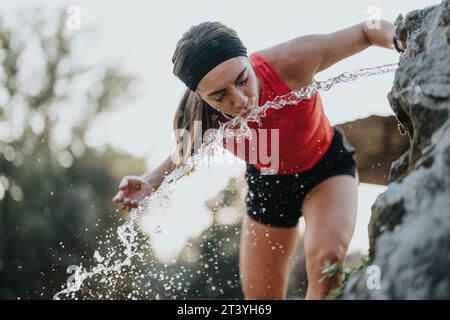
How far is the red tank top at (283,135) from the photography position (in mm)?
3648

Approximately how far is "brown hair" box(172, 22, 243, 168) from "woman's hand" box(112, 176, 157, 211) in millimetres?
340

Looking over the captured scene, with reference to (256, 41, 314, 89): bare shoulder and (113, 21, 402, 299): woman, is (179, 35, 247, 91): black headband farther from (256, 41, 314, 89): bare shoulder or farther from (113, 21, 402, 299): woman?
(256, 41, 314, 89): bare shoulder

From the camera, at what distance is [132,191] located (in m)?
3.88

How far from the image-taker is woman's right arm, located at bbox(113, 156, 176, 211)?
381 cm

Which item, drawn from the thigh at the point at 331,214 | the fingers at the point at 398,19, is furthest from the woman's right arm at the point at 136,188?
the fingers at the point at 398,19

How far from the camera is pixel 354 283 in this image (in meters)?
2.19

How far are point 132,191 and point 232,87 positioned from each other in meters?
1.03

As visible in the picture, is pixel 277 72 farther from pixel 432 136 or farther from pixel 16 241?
pixel 16 241

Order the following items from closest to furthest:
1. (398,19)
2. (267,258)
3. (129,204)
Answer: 1. (398,19)
2. (129,204)
3. (267,258)

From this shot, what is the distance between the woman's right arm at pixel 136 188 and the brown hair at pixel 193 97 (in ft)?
0.85

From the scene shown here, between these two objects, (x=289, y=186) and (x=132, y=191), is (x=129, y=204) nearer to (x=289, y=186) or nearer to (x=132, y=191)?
(x=132, y=191)

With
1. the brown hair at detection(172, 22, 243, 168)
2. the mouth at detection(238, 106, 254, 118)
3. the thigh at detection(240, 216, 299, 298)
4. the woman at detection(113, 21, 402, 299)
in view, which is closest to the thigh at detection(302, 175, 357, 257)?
the woman at detection(113, 21, 402, 299)

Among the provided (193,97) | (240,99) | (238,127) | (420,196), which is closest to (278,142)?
(238,127)
